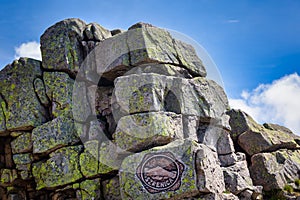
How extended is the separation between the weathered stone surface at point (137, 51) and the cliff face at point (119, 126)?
0.23 feet

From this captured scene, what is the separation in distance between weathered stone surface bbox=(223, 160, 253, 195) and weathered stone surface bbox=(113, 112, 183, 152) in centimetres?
489

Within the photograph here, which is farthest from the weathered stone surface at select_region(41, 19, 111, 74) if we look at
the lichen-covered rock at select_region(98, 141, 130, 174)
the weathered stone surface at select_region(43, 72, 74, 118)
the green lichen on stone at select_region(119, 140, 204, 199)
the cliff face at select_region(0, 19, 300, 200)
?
the green lichen on stone at select_region(119, 140, 204, 199)

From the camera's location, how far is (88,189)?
65.9 ft

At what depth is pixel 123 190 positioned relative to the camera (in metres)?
17.6

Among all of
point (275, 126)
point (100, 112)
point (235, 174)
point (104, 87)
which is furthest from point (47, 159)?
point (275, 126)

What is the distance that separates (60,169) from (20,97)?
19.7 ft

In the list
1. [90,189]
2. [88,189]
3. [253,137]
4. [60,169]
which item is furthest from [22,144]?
[253,137]

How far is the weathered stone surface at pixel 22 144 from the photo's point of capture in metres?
22.0

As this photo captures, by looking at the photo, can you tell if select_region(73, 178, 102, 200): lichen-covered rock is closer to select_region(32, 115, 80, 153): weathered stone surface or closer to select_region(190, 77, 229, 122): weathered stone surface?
select_region(32, 115, 80, 153): weathered stone surface

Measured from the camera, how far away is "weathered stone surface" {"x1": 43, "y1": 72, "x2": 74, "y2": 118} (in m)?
22.3

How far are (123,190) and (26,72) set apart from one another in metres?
11.5

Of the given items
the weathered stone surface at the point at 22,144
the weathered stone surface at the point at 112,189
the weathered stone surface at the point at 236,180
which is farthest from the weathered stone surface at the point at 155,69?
the weathered stone surface at the point at 22,144

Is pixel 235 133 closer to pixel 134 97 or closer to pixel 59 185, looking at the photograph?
pixel 134 97

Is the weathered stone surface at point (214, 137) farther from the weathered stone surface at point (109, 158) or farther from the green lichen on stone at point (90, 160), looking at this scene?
the green lichen on stone at point (90, 160)
